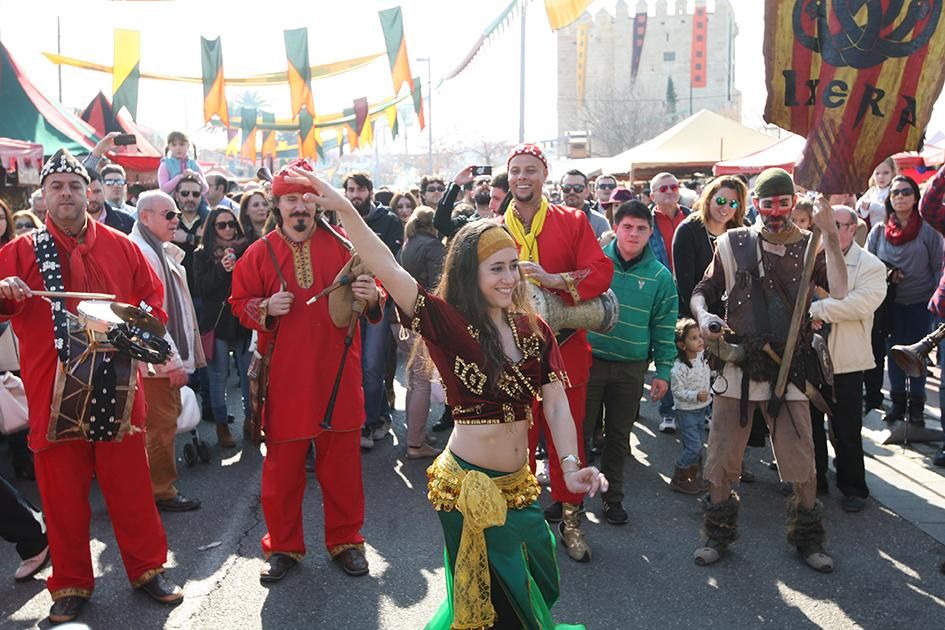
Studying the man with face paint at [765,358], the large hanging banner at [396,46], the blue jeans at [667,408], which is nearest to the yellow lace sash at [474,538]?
the man with face paint at [765,358]

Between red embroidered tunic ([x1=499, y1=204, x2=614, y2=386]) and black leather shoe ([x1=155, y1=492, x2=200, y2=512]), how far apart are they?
257cm

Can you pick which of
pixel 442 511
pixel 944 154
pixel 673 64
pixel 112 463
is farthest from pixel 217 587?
pixel 673 64

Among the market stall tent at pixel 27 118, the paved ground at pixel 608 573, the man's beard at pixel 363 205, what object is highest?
the market stall tent at pixel 27 118

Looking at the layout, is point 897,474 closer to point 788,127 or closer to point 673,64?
point 788,127

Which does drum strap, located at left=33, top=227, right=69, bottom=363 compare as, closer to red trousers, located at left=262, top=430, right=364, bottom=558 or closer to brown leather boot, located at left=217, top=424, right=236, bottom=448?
red trousers, located at left=262, top=430, right=364, bottom=558

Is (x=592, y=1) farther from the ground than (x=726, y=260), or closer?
farther from the ground

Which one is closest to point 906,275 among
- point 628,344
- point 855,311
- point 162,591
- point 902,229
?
point 902,229

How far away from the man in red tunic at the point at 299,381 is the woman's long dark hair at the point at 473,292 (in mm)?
1305

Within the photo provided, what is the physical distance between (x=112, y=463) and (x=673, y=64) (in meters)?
93.5

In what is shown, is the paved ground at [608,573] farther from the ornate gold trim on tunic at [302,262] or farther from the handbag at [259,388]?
the ornate gold trim on tunic at [302,262]

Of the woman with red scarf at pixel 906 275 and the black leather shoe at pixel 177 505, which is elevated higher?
the woman with red scarf at pixel 906 275

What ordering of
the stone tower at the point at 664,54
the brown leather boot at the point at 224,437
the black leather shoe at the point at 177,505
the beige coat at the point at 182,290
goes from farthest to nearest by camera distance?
the stone tower at the point at 664,54 < the brown leather boot at the point at 224,437 < the beige coat at the point at 182,290 < the black leather shoe at the point at 177,505

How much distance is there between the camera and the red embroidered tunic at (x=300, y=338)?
432cm

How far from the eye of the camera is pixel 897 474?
5.87 m
